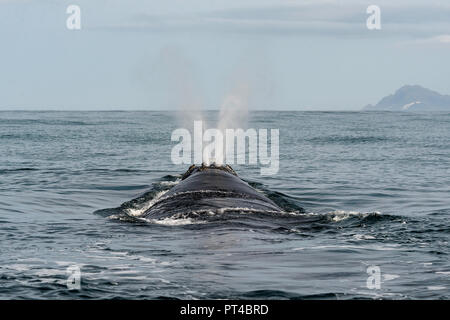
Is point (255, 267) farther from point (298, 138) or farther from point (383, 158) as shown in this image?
point (298, 138)

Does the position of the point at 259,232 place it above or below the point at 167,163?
below

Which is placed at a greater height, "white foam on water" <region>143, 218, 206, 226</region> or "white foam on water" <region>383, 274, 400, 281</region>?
"white foam on water" <region>143, 218, 206, 226</region>

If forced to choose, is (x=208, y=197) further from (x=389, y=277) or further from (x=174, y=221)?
(x=389, y=277)

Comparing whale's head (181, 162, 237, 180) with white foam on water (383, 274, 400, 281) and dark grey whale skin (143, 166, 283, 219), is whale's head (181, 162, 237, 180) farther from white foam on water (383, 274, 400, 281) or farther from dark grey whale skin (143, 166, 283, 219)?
white foam on water (383, 274, 400, 281)

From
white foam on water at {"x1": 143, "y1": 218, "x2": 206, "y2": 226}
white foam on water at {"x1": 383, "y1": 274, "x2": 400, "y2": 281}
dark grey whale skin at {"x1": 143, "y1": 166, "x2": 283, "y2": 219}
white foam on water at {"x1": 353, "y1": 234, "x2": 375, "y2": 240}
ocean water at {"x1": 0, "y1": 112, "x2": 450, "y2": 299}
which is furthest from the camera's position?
dark grey whale skin at {"x1": 143, "y1": 166, "x2": 283, "y2": 219}

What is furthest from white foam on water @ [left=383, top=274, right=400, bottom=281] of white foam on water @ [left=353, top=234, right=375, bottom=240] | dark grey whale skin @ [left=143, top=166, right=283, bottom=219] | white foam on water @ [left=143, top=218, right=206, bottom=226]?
dark grey whale skin @ [left=143, top=166, right=283, bottom=219]

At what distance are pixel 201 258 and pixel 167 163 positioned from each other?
98.8 ft

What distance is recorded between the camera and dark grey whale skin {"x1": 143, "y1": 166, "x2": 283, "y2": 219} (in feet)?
71.2

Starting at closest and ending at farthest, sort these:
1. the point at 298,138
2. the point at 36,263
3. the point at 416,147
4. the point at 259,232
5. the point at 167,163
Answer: the point at 36,263 < the point at 259,232 < the point at 167,163 < the point at 416,147 < the point at 298,138

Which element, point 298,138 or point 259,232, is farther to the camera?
point 298,138

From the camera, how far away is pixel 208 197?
22.9 meters
